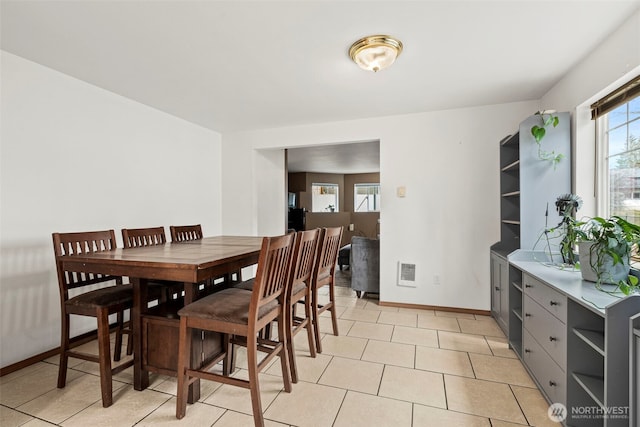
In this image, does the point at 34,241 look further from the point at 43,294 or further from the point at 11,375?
the point at 11,375

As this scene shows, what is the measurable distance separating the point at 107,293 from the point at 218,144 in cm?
290

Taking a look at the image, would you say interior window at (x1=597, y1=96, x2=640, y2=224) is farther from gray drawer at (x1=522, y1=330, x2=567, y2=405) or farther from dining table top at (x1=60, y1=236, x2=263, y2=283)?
dining table top at (x1=60, y1=236, x2=263, y2=283)

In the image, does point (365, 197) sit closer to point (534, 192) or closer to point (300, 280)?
point (534, 192)

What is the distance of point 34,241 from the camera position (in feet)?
7.54

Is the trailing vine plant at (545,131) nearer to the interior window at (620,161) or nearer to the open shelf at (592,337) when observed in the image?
the interior window at (620,161)

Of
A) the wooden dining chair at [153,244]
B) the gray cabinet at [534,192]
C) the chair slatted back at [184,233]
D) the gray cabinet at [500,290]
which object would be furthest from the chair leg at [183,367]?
the gray cabinet at [500,290]

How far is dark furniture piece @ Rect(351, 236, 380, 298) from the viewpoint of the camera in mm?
3840

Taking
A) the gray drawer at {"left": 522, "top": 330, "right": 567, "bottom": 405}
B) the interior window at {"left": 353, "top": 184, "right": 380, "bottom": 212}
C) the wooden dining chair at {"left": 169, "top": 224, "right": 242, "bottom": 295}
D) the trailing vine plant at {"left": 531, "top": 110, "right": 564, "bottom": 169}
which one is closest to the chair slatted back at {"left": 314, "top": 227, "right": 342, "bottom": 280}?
the wooden dining chair at {"left": 169, "top": 224, "right": 242, "bottom": 295}

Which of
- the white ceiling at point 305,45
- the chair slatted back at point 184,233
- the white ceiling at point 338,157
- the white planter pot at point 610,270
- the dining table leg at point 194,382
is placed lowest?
the dining table leg at point 194,382

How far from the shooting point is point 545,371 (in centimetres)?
177

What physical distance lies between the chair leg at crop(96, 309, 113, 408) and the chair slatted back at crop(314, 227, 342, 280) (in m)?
1.43

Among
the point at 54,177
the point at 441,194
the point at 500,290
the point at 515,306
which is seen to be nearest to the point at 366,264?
the point at 441,194

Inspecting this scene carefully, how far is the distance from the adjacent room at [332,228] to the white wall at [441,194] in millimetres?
23

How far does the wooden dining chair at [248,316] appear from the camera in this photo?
151 cm
